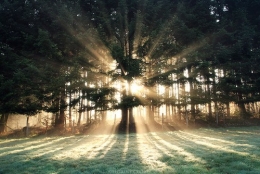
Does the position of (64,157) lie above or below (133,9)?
below

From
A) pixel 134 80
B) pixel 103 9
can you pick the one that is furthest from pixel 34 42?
pixel 134 80

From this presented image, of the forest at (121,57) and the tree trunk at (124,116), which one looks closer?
the forest at (121,57)

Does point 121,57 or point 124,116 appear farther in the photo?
point 124,116

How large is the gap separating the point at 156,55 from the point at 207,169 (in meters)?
15.8

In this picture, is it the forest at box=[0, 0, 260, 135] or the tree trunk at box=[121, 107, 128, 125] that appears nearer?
the forest at box=[0, 0, 260, 135]

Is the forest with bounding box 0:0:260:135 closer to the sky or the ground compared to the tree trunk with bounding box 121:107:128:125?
closer to the sky

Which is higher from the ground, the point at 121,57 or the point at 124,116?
the point at 121,57

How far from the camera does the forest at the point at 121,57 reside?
19500 mm

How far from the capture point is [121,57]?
765 inches

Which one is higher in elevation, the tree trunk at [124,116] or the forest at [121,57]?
the forest at [121,57]

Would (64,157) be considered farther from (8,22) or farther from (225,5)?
(225,5)

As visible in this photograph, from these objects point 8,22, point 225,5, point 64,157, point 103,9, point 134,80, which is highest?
point 225,5

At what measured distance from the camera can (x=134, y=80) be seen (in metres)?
19.8

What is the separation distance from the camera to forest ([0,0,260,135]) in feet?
64.0
